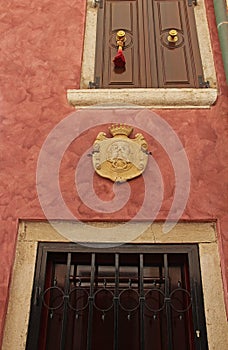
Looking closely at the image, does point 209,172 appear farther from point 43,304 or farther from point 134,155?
point 43,304

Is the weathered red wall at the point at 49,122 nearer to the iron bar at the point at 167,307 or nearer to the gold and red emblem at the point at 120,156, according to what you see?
the gold and red emblem at the point at 120,156

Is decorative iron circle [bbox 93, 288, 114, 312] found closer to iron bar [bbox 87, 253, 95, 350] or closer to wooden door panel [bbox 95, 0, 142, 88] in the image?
iron bar [bbox 87, 253, 95, 350]

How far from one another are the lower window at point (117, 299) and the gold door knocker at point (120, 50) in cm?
184

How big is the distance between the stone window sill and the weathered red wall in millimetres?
74

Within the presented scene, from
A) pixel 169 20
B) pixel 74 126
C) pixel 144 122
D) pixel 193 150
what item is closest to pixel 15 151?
pixel 74 126

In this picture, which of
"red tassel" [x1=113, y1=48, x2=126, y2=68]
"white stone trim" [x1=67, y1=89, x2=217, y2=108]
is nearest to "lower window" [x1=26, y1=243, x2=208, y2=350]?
"white stone trim" [x1=67, y1=89, x2=217, y2=108]

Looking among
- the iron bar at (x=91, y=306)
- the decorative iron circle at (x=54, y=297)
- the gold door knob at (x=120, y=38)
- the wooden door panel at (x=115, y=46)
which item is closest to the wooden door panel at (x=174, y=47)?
the wooden door panel at (x=115, y=46)

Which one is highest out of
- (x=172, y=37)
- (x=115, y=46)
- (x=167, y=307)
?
(x=172, y=37)

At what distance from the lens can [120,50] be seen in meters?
4.33

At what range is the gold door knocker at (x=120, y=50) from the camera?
14.0 feet

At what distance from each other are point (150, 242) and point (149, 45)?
82.1 inches

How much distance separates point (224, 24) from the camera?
→ 13.9 ft

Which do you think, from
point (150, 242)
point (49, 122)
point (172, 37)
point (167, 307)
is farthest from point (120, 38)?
point (167, 307)

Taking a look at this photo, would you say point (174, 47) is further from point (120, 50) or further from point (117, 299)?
point (117, 299)
